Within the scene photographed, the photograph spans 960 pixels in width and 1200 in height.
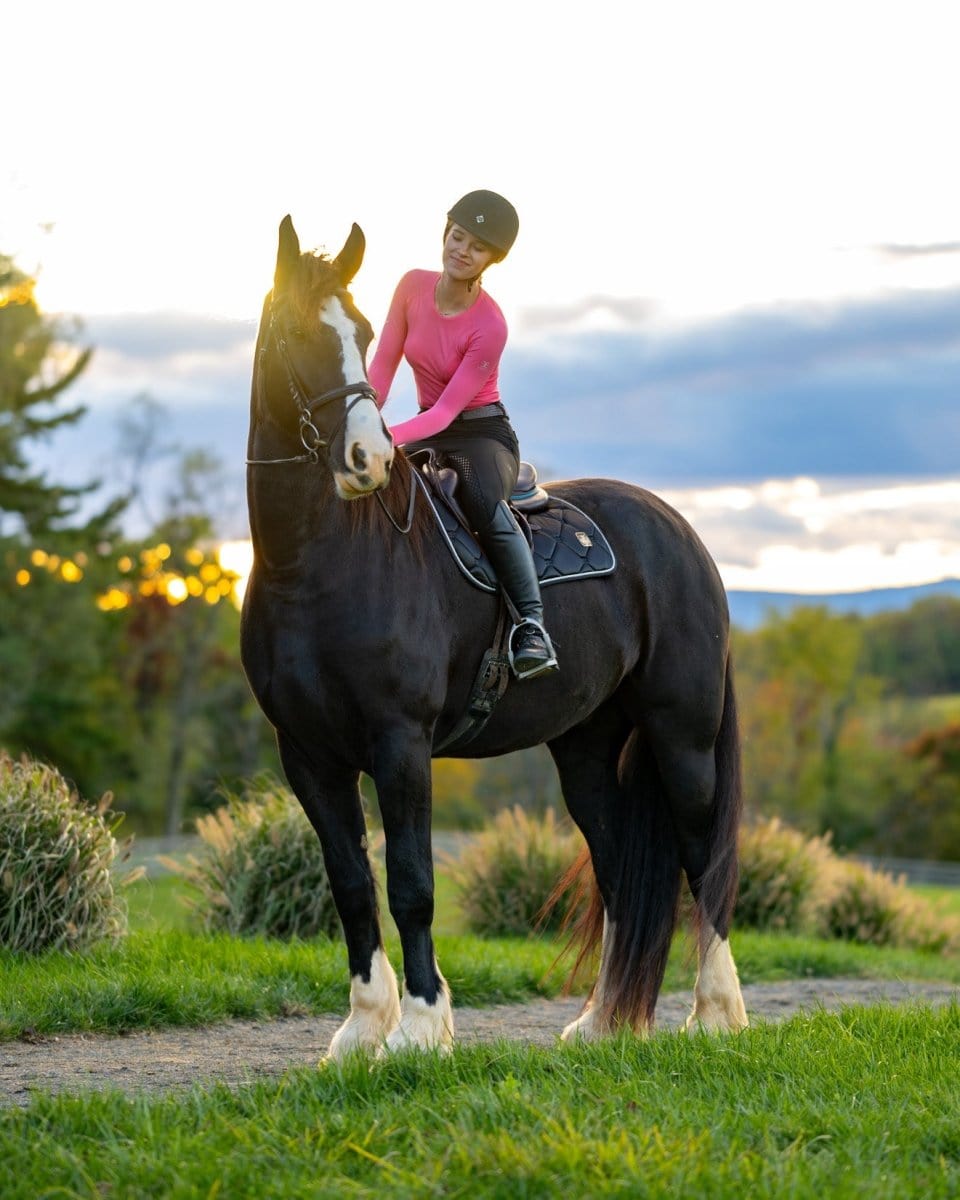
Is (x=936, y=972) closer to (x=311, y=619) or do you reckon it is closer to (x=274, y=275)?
(x=311, y=619)

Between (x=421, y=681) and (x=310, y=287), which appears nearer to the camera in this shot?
(x=310, y=287)

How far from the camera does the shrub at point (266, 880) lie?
9344 millimetres

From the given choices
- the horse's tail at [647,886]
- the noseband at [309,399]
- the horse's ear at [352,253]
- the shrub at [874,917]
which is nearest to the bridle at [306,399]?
the noseband at [309,399]

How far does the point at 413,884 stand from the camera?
17.3 ft

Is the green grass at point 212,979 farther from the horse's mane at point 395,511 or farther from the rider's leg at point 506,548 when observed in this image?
the horse's mane at point 395,511

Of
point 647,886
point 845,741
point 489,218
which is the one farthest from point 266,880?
point 845,741

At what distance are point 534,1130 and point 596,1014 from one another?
251cm

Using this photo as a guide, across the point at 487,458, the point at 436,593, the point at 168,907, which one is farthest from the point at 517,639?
the point at 168,907

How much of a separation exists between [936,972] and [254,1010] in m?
5.89

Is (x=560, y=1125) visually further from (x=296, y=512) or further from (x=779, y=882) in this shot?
(x=779, y=882)

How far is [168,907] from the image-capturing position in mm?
13000

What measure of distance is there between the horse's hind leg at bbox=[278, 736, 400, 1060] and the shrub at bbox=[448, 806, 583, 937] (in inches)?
219

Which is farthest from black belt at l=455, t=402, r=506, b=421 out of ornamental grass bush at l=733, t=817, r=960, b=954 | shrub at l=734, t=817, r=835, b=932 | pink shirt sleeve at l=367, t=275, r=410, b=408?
shrub at l=734, t=817, r=835, b=932

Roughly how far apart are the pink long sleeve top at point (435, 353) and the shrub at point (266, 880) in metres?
4.41
